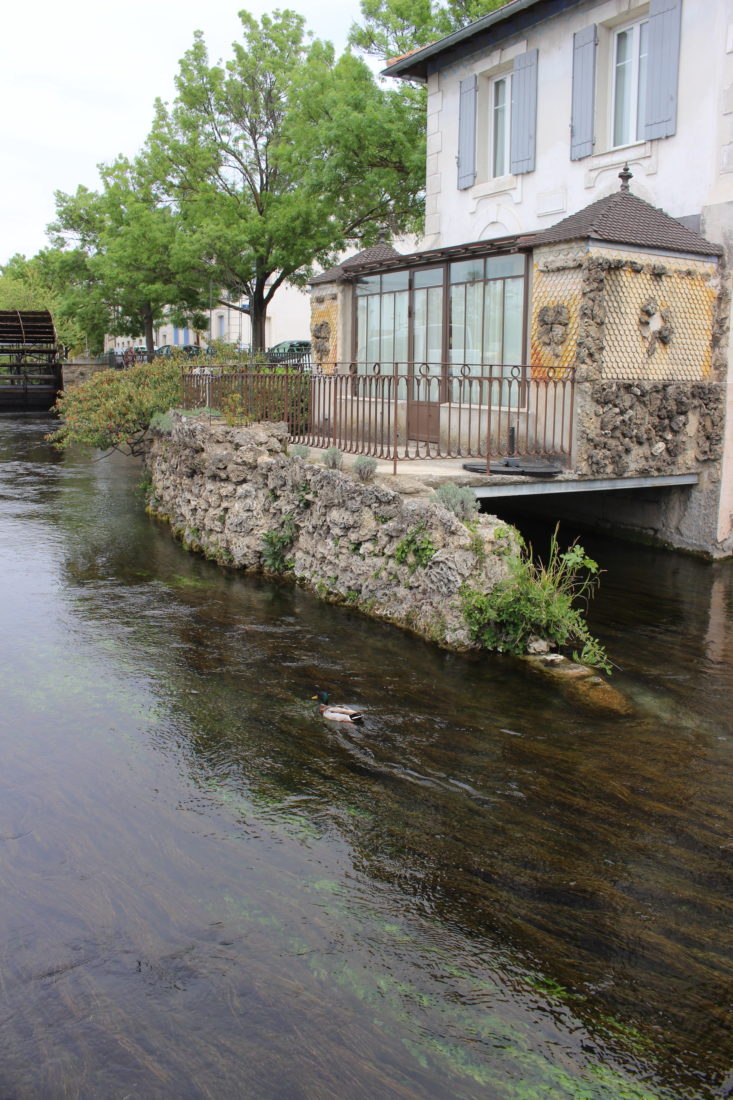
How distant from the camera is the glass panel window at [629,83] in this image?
1237 centimetres

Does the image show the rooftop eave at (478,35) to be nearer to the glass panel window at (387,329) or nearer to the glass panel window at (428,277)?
the glass panel window at (428,277)

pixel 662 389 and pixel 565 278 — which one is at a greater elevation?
pixel 565 278

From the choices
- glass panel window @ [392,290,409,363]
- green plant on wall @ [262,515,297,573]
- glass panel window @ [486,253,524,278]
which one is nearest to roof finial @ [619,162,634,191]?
glass panel window @ [486,253,524,278]

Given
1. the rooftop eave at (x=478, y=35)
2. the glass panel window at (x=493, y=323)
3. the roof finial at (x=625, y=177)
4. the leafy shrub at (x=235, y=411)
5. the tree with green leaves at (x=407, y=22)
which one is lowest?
the leafy shrub at (x=235, y=411)

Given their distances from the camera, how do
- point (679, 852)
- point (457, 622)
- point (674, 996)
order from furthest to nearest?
point (457, 622)
point (679, 852)
point (674, 996)

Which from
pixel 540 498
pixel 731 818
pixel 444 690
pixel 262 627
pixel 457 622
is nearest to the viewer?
pixel 731 818

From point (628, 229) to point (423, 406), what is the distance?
13.8 ft

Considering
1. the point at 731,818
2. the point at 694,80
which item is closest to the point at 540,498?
the point at 694,80

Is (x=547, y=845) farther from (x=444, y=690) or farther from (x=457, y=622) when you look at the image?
(x=457, y=622)

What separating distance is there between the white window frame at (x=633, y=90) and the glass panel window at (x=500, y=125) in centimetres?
207

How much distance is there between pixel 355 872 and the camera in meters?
5.01

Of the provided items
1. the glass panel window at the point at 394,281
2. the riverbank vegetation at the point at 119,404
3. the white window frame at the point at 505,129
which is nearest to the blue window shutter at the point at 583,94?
the white window frame at the point at 505,129

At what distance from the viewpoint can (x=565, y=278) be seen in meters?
11.2

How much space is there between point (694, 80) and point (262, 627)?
8.55 metres
